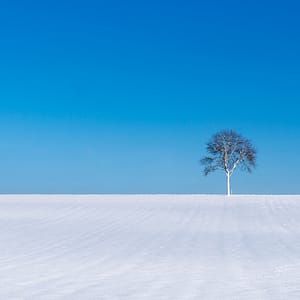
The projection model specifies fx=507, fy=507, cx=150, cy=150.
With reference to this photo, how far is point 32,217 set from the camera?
24922mm

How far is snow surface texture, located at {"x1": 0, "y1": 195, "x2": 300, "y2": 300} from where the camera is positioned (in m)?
8.22

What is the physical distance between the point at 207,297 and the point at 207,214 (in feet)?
65.4

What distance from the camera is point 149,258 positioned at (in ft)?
40.4

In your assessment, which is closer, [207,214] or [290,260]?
[290,260]

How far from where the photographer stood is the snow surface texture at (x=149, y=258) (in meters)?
8.22

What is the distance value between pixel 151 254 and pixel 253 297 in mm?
5639

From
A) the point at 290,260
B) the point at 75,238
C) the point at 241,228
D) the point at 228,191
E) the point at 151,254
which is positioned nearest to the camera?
the point at 290,260

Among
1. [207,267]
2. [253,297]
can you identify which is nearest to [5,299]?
[253,297]

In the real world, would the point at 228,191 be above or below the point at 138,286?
above

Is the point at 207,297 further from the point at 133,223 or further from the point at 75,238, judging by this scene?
the point at 133,223

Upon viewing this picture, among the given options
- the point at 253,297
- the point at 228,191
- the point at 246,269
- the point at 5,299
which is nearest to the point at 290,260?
the point at 246,269

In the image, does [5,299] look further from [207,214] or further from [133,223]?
[207,214]

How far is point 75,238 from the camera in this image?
662 inches

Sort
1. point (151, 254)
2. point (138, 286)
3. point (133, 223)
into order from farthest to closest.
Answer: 1. point (133, 223)
2. point (151, 254)
3. point (138, 286)
